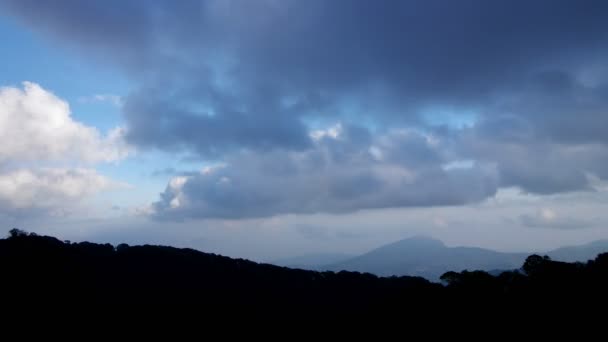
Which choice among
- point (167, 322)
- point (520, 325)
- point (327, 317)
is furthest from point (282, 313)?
point (520, 325)

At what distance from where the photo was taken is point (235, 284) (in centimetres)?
8375

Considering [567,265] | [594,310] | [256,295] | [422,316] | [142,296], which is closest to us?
[594,310]

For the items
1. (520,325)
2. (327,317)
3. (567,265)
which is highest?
(567,265)

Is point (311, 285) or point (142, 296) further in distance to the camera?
point (311, 285)

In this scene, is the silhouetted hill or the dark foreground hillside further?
the silhouetted hill

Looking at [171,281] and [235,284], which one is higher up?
[171,281]

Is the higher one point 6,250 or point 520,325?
point 6,250

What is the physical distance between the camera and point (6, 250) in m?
61.3

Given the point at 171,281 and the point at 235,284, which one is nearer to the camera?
the point at 171,281

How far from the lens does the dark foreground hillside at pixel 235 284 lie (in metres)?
50.8

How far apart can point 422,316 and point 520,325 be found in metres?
11.2

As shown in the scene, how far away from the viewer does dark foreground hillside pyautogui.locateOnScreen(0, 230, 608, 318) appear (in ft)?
167

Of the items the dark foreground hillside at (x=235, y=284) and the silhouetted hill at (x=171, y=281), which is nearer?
the dark foreground hillside at (x=235, y=284)

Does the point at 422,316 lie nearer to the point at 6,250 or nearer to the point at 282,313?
the point at 282,313
